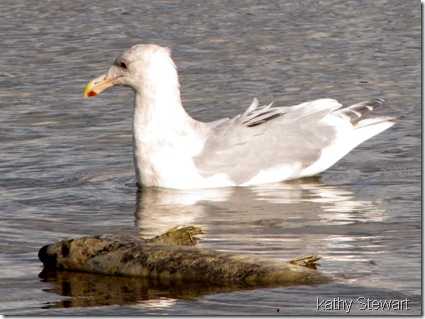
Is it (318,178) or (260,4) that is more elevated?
(260,4)

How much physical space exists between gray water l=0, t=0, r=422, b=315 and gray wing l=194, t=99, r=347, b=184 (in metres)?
0.23

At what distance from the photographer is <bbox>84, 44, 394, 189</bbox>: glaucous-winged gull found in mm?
11516

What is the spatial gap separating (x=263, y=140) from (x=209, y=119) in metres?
1.89

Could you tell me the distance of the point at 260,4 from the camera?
19078 millimetres

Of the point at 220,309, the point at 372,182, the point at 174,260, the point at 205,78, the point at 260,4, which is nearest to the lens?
the point at 220,309

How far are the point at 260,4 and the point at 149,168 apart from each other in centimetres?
800

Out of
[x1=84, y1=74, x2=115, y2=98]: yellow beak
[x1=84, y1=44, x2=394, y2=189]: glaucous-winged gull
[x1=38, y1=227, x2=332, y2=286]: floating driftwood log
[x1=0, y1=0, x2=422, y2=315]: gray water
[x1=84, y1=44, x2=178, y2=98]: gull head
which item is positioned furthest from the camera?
[x1=84, y1=74, x2=115, y2=98]: yellow beak

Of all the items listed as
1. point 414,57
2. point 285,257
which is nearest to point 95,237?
point 285,257

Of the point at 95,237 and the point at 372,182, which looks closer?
the point at 95,237

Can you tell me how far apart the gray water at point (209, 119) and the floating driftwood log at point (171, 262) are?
4.2 inches

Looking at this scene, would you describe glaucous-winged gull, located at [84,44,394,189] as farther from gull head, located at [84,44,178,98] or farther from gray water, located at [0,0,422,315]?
gray water, located at [0,0,422,315]

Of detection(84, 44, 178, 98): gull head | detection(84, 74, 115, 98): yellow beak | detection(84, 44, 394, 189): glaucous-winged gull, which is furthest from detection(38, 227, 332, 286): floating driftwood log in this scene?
detection(84, 74, 115, 98): yellow beak

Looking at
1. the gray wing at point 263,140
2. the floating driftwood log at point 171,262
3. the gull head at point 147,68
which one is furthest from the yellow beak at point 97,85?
the floating driftwood log at point 171,262

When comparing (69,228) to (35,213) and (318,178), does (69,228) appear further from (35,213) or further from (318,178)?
(318,178)
